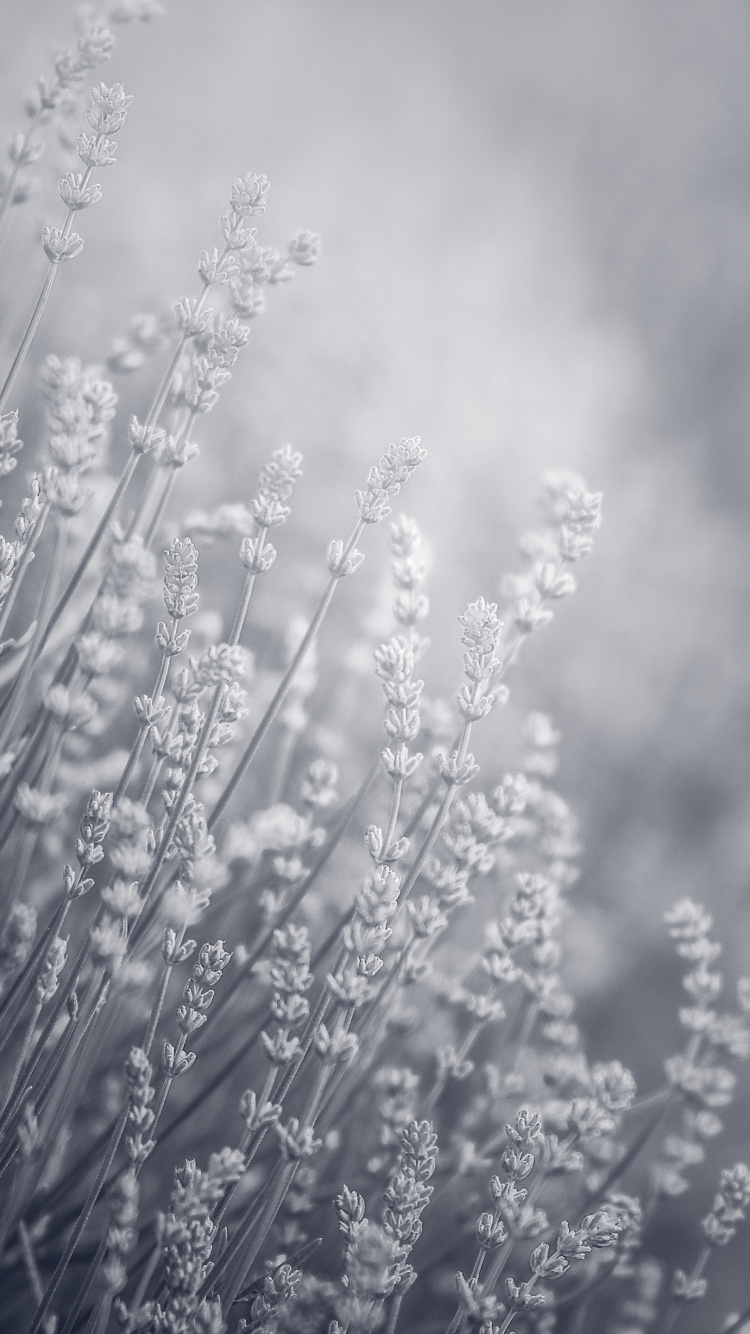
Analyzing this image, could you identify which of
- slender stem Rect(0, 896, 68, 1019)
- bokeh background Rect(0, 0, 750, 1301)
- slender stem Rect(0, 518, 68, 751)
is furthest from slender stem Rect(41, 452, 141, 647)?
bokeh background Rect(0, 0, 750, 1301)

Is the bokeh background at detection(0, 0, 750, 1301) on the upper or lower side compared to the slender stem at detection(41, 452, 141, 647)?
upper

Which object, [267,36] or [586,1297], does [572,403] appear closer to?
[267,36]

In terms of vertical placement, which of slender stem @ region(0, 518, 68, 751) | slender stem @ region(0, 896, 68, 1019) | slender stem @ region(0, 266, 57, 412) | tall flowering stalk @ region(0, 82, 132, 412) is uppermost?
tall flowering stalk @ region(0, 82, 132, 412)

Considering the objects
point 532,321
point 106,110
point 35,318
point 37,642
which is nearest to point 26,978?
point 37,642

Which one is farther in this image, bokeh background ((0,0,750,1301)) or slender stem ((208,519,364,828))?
bokeh background ((0,0,750,1301))

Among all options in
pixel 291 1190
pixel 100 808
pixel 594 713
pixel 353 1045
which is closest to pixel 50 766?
pixel 100 808

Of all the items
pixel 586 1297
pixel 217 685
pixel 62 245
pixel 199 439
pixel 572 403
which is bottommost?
pixel 586 1297

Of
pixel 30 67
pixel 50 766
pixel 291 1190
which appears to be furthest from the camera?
pixel 30 67

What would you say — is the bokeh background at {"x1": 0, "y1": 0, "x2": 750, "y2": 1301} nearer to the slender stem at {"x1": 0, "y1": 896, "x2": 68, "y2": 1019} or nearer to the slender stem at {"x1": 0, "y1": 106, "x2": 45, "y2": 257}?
the slender stem at {"x1": 0, "y1": 106, "x2": 45, "y2": 257}
